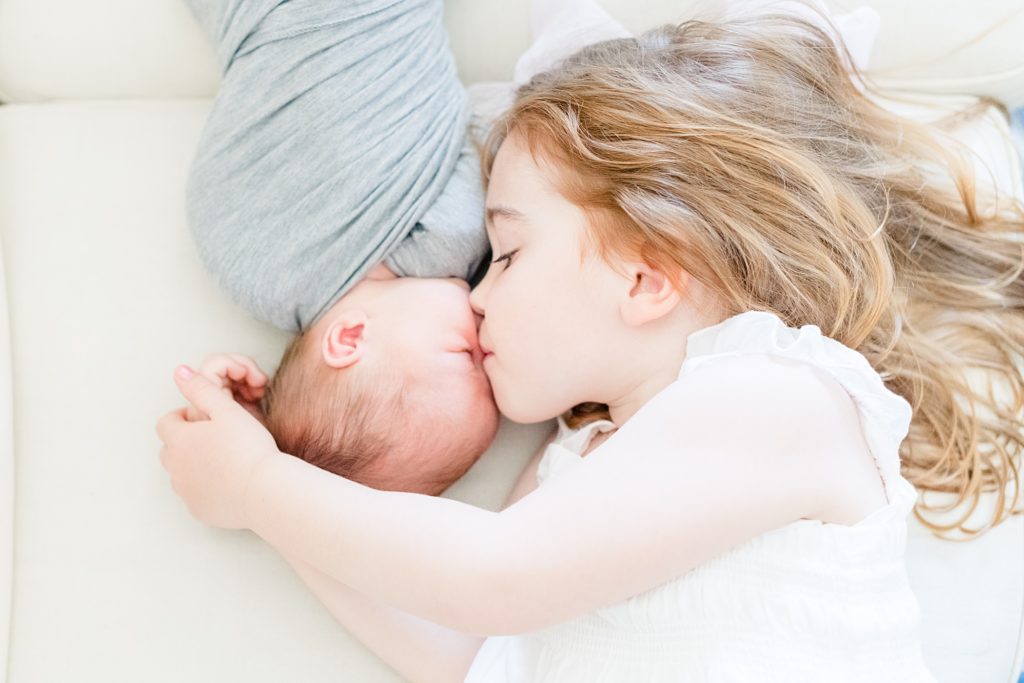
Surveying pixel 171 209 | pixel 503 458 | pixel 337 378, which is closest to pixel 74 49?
pixel 171 209

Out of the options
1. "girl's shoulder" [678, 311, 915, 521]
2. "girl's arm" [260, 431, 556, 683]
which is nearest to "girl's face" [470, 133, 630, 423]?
"girl's shoulder" [678, 311, 915, 521]

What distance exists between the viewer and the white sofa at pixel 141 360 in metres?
1.03

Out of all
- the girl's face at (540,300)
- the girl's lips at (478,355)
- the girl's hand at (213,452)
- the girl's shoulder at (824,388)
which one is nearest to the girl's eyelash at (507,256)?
the girl's face at (540,300)

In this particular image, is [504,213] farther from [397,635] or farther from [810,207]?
[397,635]

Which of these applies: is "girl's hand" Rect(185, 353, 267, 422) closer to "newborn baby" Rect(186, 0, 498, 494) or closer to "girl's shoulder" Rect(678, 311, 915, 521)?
"newborn baby" Rect(186, 0, 498, 494)

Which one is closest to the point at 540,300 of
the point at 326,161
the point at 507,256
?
the point at 507,256

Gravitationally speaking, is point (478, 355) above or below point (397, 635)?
above

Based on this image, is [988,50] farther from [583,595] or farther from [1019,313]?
[583,595]

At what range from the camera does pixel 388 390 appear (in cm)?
96

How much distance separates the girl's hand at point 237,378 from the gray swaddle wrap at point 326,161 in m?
0.08

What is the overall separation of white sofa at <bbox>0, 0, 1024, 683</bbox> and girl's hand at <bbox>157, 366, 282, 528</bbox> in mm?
68

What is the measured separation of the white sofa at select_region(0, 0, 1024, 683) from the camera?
1032mm

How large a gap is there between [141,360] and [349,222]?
34 centimetres

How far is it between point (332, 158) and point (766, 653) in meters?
0.70
